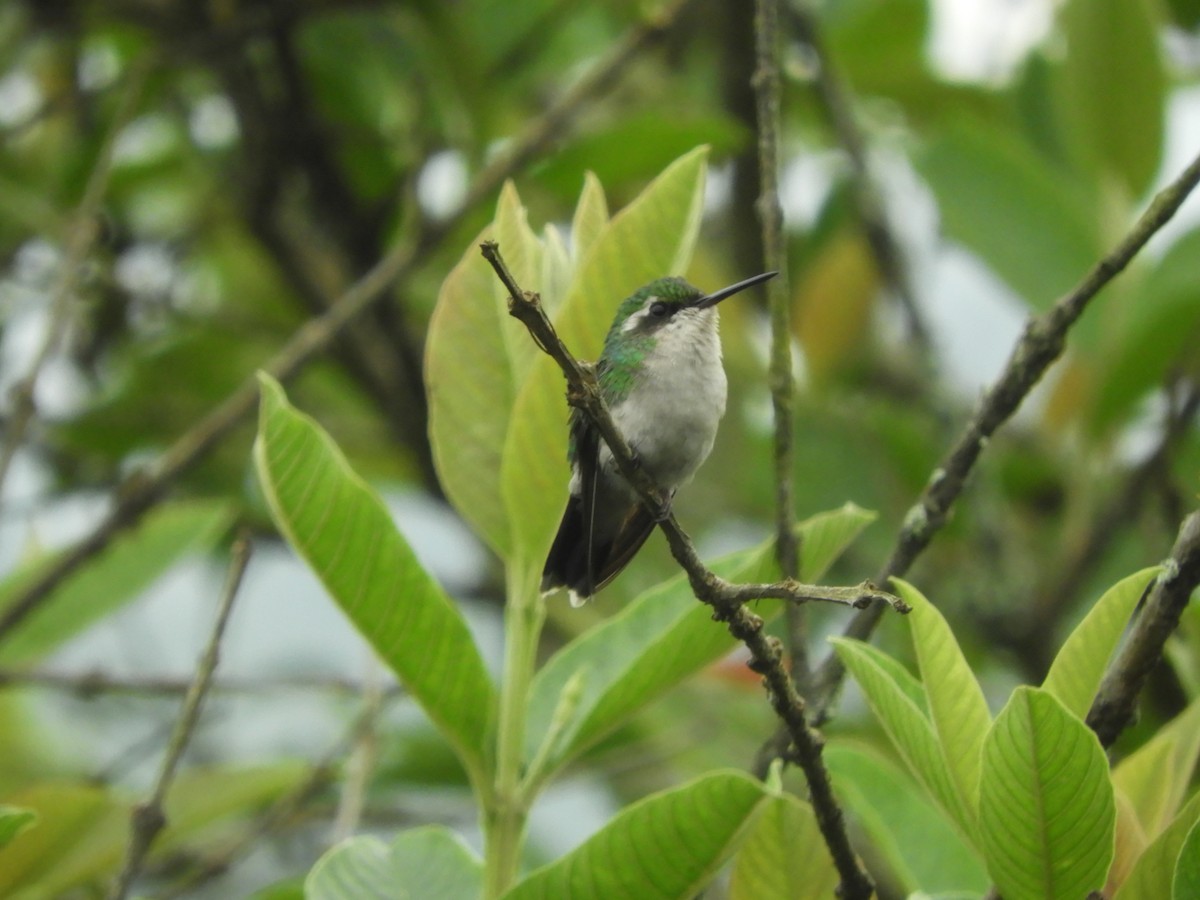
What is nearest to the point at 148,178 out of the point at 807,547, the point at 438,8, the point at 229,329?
Result: the point at 229,329

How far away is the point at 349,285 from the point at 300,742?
2692 millimetres

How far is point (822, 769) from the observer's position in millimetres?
1959

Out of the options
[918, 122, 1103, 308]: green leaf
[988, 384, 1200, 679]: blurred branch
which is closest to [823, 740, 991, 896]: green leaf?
[988, 384, 1200, 679]: blurred branch

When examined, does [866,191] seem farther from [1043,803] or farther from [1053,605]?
[1043,803]

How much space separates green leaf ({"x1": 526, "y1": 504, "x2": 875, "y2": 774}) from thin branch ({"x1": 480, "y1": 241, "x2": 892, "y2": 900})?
319 mm

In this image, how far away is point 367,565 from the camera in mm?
2258

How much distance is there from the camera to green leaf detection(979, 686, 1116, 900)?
71.9 inches

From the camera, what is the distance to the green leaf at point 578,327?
7.68 ft

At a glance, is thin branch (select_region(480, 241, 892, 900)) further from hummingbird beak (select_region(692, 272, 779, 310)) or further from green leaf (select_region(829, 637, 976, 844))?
hummingbird beak (select_region(692, 272, 779, 310))

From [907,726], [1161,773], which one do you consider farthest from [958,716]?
[1161,773]

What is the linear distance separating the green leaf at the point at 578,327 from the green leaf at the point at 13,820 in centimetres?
83

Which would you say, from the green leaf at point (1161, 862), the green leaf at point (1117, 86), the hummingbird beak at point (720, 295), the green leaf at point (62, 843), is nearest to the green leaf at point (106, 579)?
the green leaf at point (62, 843)

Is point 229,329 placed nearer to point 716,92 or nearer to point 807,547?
point 716,92

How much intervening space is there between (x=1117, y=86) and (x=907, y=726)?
318 cm
